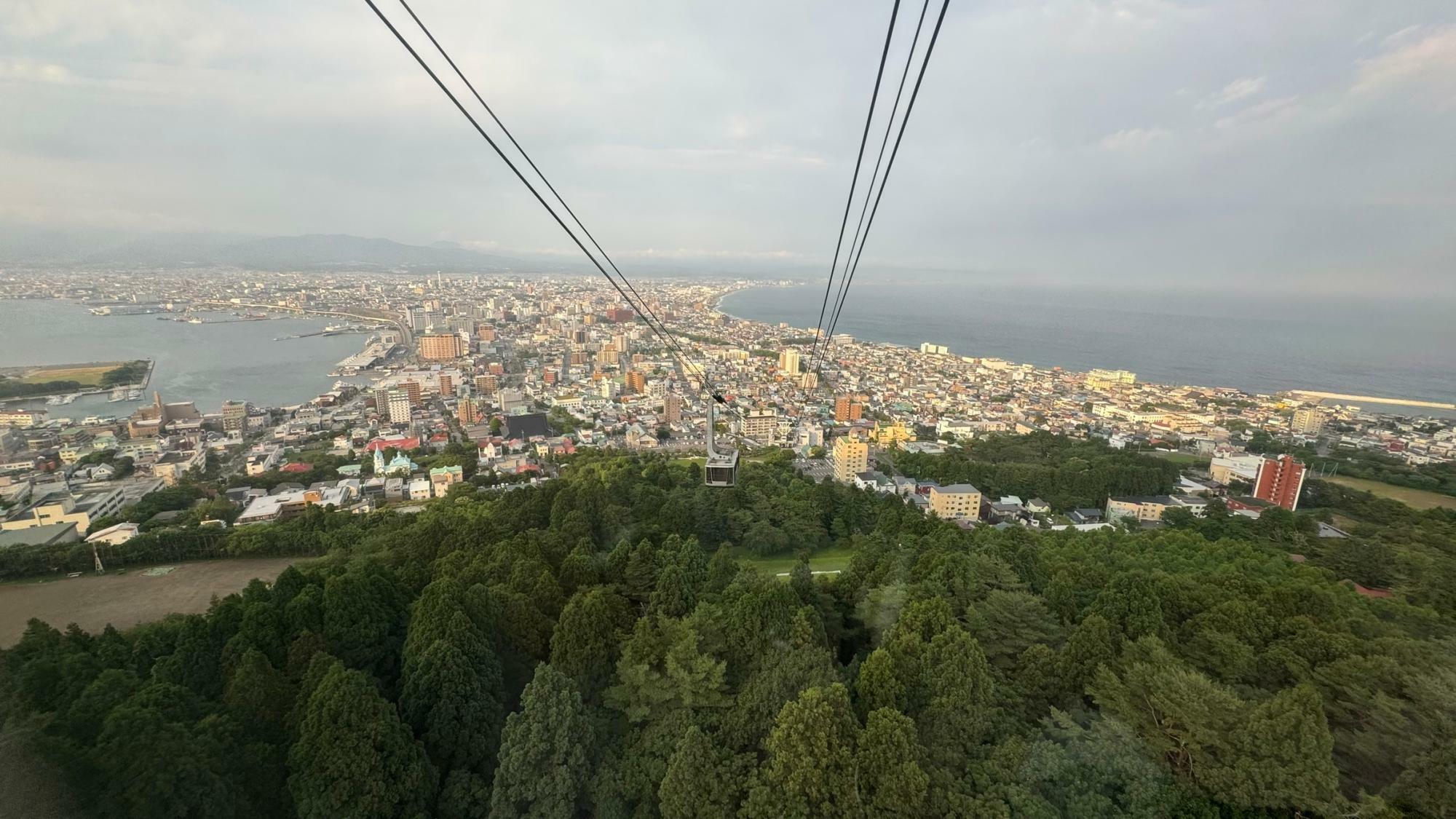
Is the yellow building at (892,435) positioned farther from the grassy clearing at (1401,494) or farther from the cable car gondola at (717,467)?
the cable car gondola at (717,467)

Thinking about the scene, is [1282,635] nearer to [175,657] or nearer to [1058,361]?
[175,657]

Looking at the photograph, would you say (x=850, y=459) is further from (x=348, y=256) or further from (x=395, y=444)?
(x=348, y=256)

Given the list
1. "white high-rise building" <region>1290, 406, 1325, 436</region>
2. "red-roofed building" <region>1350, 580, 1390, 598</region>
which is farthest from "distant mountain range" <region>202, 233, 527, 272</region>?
"white high-rise building" <region>1290, 406, 1325, 436</region>

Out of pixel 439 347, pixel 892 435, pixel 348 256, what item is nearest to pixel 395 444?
pixel 439 347

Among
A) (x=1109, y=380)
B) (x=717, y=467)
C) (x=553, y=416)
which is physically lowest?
(x=553, y=416)

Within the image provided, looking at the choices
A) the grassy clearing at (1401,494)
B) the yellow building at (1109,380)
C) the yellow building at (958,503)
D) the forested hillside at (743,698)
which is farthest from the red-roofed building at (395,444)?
the yellow building at (1109,380)

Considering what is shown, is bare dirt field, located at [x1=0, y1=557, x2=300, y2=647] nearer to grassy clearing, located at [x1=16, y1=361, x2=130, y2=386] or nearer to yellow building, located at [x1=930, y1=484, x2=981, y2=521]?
grassy clearing, located at [x1=16, y1=361, x2=130, y2=386]
